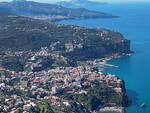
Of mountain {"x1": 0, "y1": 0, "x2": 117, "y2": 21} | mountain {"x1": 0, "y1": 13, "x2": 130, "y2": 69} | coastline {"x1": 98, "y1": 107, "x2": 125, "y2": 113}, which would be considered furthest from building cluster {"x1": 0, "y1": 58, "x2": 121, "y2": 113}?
mountain {"x1": 0, "y1": 0, "x2": 117, "y2": 21}

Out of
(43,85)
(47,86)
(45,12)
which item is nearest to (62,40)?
(43,85)

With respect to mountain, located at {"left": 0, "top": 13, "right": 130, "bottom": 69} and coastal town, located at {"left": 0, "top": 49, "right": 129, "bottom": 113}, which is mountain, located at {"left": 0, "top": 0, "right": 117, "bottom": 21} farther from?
coastal town, located at {"left": 0, "top": 49, "right": 129, "bottom": 113}

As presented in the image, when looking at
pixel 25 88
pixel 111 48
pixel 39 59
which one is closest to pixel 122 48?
pixel 111 48

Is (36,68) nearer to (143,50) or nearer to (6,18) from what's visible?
(143,50)

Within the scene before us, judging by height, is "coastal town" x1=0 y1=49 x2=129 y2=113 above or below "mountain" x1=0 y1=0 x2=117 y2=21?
below

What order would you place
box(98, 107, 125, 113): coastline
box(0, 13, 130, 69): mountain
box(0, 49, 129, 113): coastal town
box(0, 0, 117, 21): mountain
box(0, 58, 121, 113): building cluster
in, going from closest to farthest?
box(0, 49, 129, 113): coastal town, box(0, 58, 121, 113): building cluster, box(98, 107, 125, 113): coastline, box(0, 13, 130, 69): mountain, box(0, 0, 117, 21): mountain

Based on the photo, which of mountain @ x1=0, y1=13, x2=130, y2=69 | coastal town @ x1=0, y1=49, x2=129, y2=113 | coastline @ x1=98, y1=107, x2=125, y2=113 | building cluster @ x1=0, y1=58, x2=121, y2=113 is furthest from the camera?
mountain @ x1=0, y1=13, x2=130, y2=69

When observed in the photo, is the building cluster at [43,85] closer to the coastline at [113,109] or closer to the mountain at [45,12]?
the coastline at [113,109]

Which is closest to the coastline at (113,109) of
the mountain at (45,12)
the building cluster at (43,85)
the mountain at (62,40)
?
the building cluster at (43,85)
